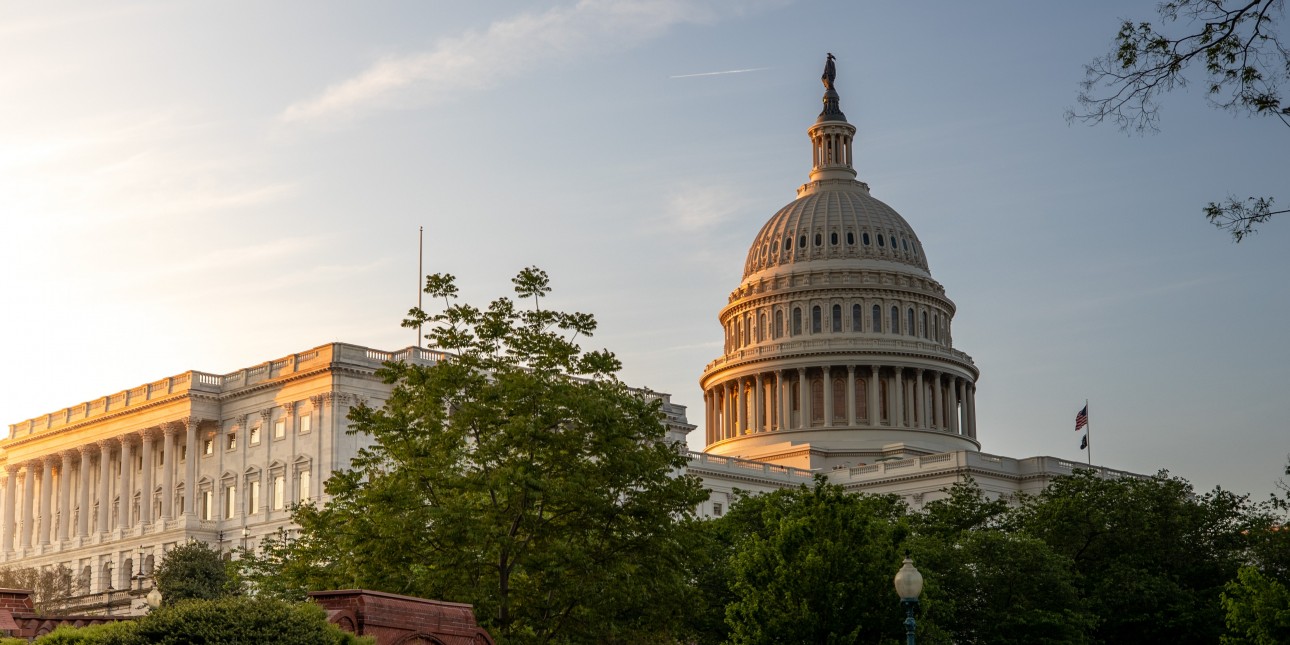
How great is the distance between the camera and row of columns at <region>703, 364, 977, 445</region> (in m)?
164

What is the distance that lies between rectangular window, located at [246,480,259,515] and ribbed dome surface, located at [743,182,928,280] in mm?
68443

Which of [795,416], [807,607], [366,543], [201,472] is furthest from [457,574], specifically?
[795,416]

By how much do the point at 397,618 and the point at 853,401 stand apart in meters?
134

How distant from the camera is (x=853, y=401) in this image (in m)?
165

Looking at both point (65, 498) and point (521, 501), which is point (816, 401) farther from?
point (521, 501)

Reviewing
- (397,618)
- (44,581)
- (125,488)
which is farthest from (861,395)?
(397,618)

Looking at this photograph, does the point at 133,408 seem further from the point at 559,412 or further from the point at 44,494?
the point at 559,412

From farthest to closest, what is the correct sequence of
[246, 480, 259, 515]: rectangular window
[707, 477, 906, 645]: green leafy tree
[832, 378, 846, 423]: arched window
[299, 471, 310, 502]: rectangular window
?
1. [832, 378, 846, 423]: arched window
2. [246, 480, 259, 515]: rectangular window
3. [299, 471, 310, 502]: rectangular window
4. [707, 477, 906, 645]: green leafy tree

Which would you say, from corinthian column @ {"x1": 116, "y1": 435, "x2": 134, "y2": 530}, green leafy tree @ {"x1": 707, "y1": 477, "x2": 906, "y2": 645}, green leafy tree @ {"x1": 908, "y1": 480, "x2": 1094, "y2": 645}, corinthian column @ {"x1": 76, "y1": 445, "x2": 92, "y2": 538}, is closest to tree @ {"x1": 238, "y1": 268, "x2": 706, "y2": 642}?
green leafy tree @ {"x1": 707, "y1": 477, "x2": 906, "y2": 645}

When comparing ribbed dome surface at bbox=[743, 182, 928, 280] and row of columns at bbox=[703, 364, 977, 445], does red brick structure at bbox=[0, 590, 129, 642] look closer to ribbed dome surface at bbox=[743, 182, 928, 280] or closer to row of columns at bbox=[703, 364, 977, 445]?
row of columns at bbox=[703, 364, 977, 445]

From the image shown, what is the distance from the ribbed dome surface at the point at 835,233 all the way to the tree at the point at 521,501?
122238 millimetres

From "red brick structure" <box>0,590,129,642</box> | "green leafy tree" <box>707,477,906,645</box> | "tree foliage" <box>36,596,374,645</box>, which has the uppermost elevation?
"green leafy tree" <box>707,477,906,645</box>

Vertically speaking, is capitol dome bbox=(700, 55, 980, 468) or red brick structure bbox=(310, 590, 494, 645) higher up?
capitol dome bbox=(700, 55, 980, 468)

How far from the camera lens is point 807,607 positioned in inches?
2158
